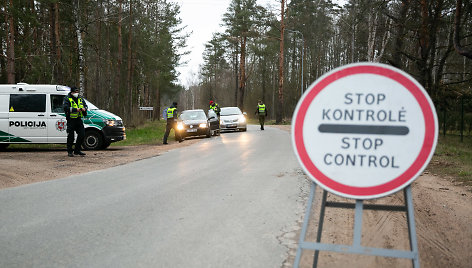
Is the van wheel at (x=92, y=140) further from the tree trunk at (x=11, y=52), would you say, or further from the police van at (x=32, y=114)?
the tree trunk at (x=11, y=52)

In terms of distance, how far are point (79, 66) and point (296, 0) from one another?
34726mm

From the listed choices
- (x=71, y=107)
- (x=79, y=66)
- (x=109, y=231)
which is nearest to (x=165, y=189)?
(x=109, y=231)

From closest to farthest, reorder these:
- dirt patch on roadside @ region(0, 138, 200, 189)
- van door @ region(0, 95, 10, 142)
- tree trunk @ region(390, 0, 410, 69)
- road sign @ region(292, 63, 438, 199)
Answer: road sign @ region(292, 63, 438, 199)
dirt patch on roadside @ region(0, 138, 200, 189)
van door @ region(0, 95, 10, 142)
tree trunk @ region(390, 0, 410, 69)

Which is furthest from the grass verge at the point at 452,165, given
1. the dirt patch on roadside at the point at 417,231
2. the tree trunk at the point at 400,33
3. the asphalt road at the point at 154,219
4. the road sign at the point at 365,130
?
the road sign at the point at 365,130

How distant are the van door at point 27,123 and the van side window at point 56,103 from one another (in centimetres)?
32

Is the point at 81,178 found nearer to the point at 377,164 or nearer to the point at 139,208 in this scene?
the point at 139,208

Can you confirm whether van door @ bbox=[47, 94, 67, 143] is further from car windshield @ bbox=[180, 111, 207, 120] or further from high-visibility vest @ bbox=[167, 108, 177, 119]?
car windshield @ bbox=[180, 111, 207, 120]

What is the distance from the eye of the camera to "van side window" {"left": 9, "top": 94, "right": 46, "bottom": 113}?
14.6 metres

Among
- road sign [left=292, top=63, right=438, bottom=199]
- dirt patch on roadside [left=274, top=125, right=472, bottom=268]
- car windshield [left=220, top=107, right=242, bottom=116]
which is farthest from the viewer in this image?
car windshield [left=220, top=107, right=242, bottom=116]

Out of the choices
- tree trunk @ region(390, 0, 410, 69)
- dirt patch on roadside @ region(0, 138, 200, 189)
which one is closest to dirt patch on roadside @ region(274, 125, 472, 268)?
dirt patch on roadside @ region(0, 138, 200, 189)

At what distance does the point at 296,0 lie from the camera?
51.2 m

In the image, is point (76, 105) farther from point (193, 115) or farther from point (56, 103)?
point (193, 115)

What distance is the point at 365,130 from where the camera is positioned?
8.09ft

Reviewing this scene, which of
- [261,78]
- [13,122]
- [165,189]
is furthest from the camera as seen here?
[261,78]
